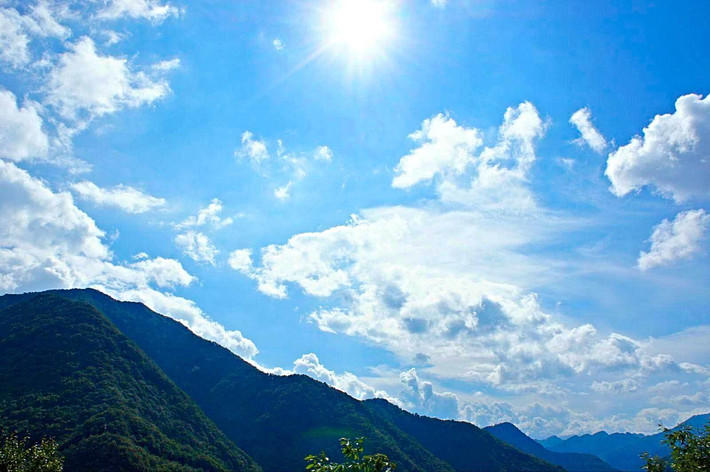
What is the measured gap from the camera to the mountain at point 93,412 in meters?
128

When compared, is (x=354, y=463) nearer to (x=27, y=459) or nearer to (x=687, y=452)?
(x=687, y=452)

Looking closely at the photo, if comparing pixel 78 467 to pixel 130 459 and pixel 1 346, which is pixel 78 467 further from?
pixel 1 346

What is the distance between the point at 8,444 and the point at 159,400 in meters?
176

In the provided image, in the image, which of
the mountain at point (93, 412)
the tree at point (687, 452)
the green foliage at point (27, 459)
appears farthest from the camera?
the mountain at point (93, 412)

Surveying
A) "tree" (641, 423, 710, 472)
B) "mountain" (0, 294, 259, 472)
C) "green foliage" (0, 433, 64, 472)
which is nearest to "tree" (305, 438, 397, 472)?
"tree" (641, 423, 710, 472)

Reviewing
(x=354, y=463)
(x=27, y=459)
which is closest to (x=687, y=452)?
(x=354, y=463)

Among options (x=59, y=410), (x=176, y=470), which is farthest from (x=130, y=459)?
(x=59, y=410)

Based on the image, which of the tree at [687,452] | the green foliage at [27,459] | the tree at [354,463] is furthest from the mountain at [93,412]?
the tree at [687,452]

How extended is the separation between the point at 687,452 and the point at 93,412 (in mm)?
166290

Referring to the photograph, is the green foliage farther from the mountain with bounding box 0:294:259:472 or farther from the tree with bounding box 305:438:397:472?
the mountain with bounding box 0:294:259:472

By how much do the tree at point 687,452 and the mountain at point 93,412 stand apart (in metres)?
135

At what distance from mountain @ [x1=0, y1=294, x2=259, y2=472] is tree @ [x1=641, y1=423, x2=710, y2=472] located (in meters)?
135

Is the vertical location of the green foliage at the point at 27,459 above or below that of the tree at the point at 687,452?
below

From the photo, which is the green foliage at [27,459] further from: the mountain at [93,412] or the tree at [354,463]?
the mountain at [93,412]
